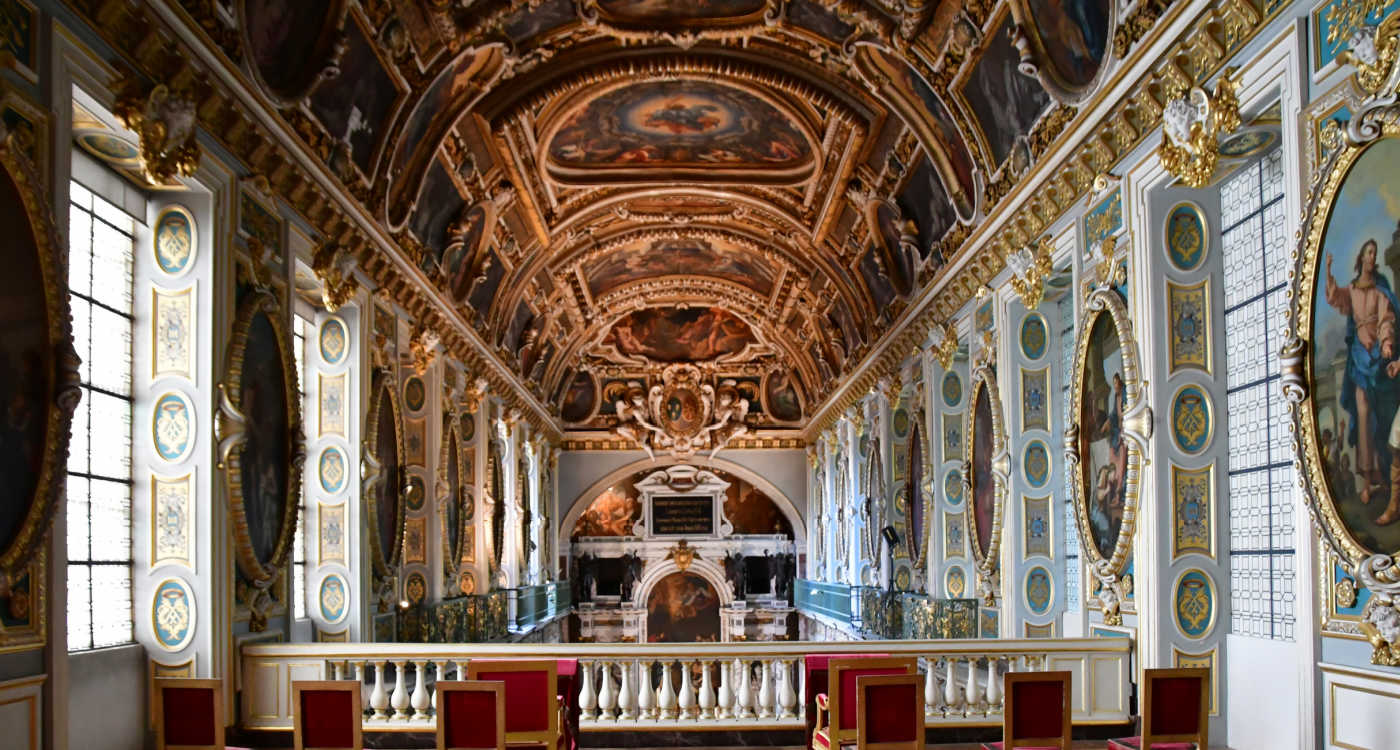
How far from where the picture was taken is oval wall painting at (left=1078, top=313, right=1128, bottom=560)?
1206cm

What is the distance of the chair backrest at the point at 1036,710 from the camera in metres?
9.08

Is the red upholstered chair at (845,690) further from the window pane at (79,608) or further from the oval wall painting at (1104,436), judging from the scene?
the window pane at (79,608)

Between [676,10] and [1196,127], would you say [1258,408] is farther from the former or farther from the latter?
[676,10]

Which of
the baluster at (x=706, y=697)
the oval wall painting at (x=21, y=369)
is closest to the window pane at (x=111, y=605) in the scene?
the oval wall painting at (x=21, y=369)

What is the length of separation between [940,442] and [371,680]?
9571mm

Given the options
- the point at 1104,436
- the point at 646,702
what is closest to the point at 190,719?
the point at 646,702

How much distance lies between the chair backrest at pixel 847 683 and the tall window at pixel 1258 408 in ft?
9.88

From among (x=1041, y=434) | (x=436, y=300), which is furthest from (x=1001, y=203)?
(x=436, y=300)

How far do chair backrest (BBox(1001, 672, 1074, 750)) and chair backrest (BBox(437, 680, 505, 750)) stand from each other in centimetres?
376

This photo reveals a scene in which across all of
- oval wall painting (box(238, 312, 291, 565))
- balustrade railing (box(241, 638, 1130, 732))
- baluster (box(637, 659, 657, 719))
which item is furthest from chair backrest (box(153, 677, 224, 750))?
baluster (box(637, 659, 657, 719))

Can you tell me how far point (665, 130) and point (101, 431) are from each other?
44.0 feet

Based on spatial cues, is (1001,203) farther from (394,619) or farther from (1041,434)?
(394,619)

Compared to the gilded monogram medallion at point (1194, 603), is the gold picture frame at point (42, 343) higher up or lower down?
higher up

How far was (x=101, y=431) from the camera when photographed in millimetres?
10539
